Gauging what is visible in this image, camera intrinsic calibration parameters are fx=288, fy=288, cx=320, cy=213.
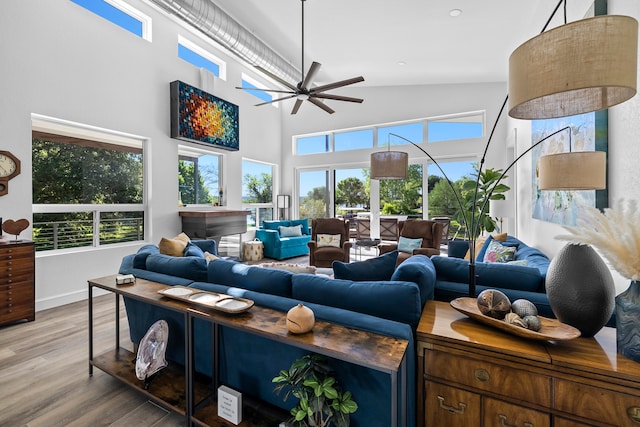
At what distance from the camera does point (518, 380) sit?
113 cm

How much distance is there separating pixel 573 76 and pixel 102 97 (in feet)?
17.0

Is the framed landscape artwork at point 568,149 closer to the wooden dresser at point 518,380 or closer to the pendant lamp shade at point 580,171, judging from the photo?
the pendant lamp shade at point 580,171

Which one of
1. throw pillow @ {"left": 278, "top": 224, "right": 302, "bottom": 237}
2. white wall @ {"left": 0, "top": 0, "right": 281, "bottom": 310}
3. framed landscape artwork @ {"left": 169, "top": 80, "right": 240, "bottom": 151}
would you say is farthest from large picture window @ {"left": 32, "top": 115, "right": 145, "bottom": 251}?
throw pillow @ {"left": 278, "top": 224, "right": 302, "bottom": 237}

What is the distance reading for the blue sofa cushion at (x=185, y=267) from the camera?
2.19 m

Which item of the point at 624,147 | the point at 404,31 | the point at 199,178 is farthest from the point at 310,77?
the point at 199,178

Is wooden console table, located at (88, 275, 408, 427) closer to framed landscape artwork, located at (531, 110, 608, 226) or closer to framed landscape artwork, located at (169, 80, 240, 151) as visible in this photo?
framed landscape artwork, located at (531, 110, 608, 226)

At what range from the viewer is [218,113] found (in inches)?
229

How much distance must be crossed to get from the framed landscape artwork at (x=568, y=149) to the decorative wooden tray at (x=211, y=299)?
1646mm

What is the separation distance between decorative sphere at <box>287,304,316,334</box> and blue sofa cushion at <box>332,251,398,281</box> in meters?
0.57

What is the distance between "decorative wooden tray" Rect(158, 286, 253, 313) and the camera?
1.50 metres

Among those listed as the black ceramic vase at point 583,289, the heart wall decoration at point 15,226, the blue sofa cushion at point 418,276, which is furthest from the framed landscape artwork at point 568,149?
the heart wall decoration at point 15,226

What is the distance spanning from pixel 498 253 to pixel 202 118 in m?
5.23

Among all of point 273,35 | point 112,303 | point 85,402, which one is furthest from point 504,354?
point 273,35

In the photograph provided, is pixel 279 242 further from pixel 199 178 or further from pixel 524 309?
pixel 524 309
